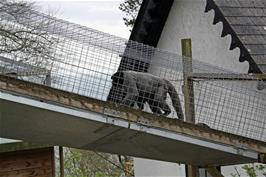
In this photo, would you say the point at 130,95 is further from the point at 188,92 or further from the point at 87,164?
the point at 87,164

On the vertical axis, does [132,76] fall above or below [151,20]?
below

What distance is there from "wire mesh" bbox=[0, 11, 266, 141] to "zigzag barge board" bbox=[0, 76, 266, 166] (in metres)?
0.33

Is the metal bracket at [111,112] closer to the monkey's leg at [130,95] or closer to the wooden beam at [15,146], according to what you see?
the monkey's leg at [130,95]

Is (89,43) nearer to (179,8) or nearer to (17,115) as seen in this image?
(17,115)

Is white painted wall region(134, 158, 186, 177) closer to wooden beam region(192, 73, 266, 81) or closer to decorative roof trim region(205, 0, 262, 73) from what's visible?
decorative roof trim region(205, 0, 262, 73)

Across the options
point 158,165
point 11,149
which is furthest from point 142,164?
point 11,149

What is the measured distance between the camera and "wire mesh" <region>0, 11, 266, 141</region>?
13.8 ft

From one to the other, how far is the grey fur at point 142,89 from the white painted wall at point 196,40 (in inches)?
105

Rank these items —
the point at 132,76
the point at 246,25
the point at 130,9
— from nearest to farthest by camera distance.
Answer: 1. the point at 132,76
2. the point at 246,25
3. the point at 130,9

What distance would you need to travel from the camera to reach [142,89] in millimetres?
4934

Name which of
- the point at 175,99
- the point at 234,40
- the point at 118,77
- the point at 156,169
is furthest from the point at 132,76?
the point at 156,169

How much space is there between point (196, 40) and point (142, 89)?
161 inches

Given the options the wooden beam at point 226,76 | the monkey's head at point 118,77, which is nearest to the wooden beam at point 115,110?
the monkey's head at point 118,77

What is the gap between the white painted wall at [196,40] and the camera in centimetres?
798
